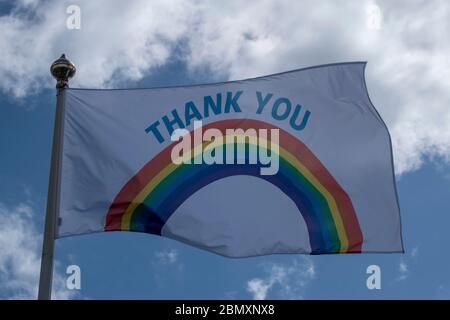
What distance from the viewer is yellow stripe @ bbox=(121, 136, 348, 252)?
13.1 m

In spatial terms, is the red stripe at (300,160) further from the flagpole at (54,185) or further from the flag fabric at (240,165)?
the flagpole at (54,185)

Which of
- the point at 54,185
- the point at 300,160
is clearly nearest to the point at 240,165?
the point at 300,160

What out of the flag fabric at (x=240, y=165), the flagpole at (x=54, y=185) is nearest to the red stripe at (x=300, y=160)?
the flag fabric at (x=240, y=165)

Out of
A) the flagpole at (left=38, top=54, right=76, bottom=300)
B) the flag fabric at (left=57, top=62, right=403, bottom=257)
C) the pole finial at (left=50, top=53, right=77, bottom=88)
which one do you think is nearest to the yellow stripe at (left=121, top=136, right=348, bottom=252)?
the flag fabric at (left=57, top=62, right=403, bottom=257)

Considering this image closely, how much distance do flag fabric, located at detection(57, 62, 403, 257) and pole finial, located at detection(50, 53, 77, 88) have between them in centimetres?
42

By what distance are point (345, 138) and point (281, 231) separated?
191cm

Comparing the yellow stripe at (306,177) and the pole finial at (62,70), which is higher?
the pole finial at (62,70)

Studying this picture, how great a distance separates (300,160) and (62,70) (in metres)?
3.87

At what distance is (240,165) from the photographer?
45.3ft

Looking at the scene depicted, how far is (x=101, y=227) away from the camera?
1292 cm

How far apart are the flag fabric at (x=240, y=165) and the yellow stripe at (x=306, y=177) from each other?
15 mm

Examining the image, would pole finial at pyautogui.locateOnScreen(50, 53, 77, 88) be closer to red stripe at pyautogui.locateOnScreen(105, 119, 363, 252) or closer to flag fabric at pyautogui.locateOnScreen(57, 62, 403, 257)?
flag fabric at pyautogui.locateOnScreen(57, 62, 403, 257)

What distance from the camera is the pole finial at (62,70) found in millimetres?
13328
